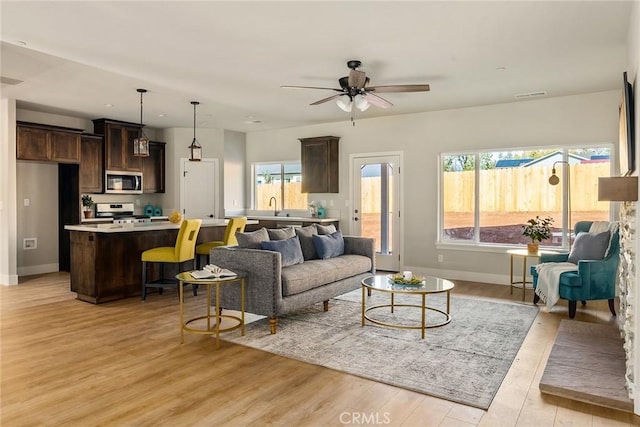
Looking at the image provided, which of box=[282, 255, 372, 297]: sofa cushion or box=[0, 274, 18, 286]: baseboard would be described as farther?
box=[0, 274, 18, 286]: baseboard

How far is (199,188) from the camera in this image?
8.55m

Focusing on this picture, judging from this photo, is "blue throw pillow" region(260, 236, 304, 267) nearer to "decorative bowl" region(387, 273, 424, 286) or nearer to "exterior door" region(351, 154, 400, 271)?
"decorative bowl" region(387, 273, 424, 286)

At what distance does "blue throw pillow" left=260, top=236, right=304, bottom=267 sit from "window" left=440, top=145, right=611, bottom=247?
3.03m

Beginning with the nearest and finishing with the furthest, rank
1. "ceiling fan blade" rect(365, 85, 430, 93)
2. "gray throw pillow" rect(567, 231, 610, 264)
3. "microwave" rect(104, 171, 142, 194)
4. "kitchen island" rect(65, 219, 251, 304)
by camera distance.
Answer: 1. "ceiling fan blade" rect(365, 85, 430, 93)
2. "gray throw pillow" rect(567, 231, 610, 264)
3. "kitchen island" rect(65, 219, 251, 304)
4. "microwave" rect(104, 171, 142, 194)

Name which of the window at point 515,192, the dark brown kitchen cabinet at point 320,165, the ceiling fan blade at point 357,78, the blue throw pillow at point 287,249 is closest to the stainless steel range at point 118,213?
the dark brown kitchen cabinet at point 320,165

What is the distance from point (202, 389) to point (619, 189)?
118 inches

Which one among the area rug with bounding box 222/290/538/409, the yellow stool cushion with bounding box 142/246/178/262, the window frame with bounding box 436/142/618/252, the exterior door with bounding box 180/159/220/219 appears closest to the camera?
the area rug with bounding box 222/290/538/409

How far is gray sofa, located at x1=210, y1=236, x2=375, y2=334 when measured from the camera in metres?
4.02

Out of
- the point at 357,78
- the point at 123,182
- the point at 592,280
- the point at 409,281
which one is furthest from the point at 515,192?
the point at 123,182

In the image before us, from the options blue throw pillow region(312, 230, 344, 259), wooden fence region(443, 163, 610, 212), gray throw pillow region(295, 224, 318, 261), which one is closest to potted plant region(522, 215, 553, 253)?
wooden fence region(443, 163, 610, 212)

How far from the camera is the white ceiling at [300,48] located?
3.20 meters

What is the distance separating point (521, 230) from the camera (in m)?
6.30

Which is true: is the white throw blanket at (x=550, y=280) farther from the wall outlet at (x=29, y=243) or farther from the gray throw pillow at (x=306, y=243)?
the wall outlet at (x=29, y=243)

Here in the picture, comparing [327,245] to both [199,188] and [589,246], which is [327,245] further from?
[199,188]
